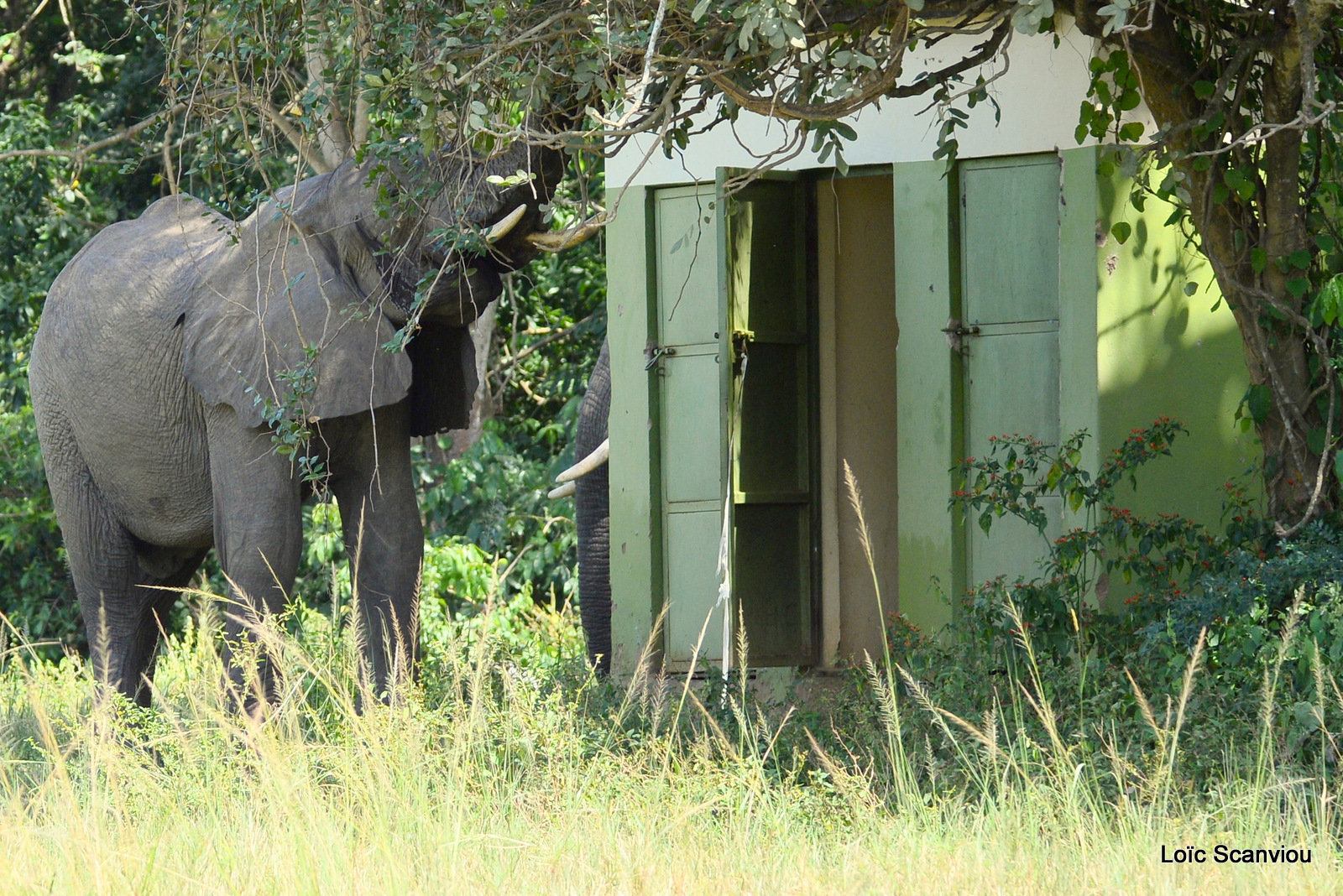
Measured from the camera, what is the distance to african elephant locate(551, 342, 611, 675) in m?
8.26

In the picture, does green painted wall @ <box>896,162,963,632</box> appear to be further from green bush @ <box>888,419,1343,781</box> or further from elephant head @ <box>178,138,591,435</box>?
elephant head @ <box>178,138,591,435</box>

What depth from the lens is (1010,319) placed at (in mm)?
6988

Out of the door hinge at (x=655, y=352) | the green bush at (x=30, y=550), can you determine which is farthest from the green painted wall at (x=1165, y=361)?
the green bush at (x=30, y=550)

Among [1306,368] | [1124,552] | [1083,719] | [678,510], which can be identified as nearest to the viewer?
[1083,719]

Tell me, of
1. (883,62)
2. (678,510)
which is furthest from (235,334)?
(883,62)

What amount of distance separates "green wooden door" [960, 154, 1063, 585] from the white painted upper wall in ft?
Answer: 0.36

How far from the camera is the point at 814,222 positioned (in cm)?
834

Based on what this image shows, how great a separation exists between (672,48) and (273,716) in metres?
2.37

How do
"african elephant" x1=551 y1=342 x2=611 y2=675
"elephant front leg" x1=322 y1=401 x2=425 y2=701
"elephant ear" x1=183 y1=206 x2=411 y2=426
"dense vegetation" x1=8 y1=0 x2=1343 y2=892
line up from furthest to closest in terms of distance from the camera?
"african elephant" x1=551 y1=342 x2=611 y2=675 < "elephant front leg" x1=322 y1=401 x2=425 y2=701 < "elephant ear" x1=183 y1=206 x2=411 y2=426 < "dense vegetation" x1=8 y1=0 x2=1343 y2=892

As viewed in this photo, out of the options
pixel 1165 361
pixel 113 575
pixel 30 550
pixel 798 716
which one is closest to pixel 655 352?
pixel 798 716

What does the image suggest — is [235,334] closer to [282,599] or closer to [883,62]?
[282,599]

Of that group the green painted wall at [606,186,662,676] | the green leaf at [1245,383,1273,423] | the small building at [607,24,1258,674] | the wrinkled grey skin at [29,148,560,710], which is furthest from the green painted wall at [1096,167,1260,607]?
the wrinkled grey skin at [29,148,560,710]

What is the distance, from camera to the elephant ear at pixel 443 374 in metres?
7.06

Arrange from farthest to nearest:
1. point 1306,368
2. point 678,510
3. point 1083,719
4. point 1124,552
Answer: point 678,510
point 1124,552
point 1306,368
point 1083,719
